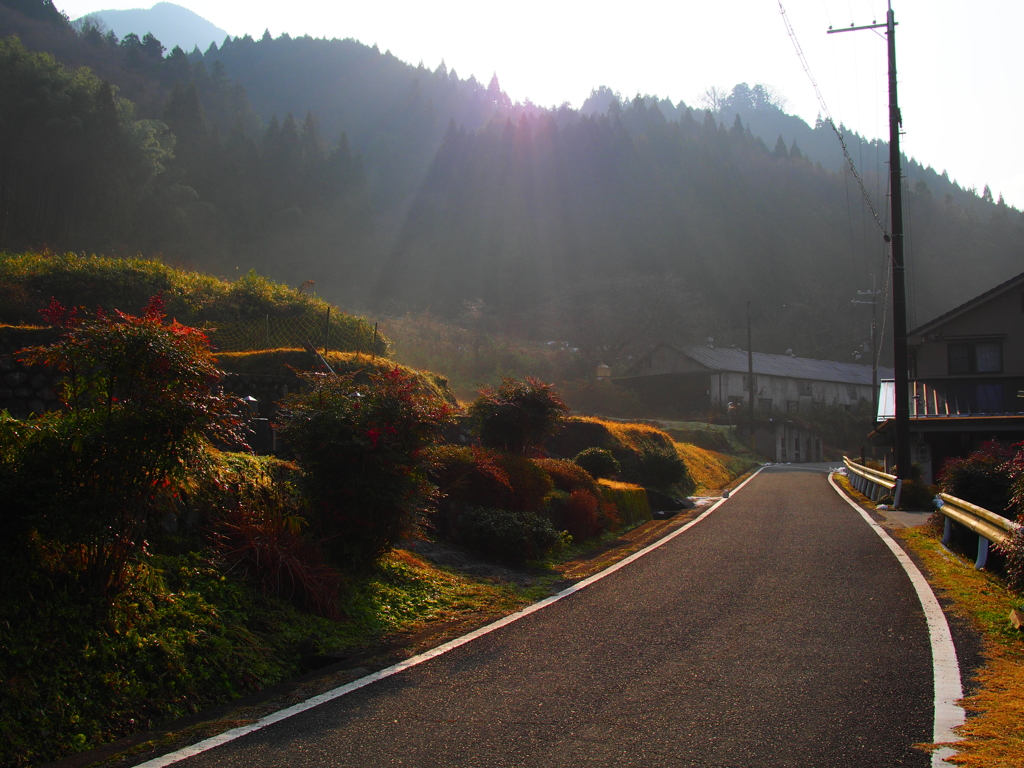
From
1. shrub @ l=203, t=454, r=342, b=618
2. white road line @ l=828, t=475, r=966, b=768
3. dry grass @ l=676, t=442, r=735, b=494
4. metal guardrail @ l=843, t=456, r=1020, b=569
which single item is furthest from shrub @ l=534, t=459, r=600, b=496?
dry grass @ l=676, t=442, r=735, b=494

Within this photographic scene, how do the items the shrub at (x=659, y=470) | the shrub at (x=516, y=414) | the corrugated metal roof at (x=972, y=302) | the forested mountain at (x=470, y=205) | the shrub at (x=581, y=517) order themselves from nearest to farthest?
the shrub at (x=581, y=517) < the shrub at (x=516, y=414) < the shrub at (x=659, y=470) < the corrugated metal roof at (x=972, y=302) < the forested mountain at (x=470, y=205)

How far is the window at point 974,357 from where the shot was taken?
3041 centimetres

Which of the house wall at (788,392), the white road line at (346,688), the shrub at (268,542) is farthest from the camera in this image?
the house wall at (788,392)

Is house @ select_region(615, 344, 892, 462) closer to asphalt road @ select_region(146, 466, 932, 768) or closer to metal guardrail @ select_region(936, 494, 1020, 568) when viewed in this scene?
metal guardrail @ select_region(936, 494, 1020, 568)

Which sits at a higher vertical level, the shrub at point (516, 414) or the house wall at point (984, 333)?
the house wall at point (984, 333)

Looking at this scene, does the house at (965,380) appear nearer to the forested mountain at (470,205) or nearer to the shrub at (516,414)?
the shrub at (516,414)

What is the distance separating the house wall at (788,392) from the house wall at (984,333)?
2849 centimetres

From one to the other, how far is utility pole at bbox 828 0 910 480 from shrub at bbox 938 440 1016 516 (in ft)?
15.5

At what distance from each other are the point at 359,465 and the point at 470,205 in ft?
319

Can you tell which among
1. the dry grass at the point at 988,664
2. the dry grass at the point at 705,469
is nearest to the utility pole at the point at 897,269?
the dry grass at the point at 705,469

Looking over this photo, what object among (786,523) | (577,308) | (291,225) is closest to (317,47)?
(291,225)

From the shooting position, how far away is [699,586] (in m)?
8.77

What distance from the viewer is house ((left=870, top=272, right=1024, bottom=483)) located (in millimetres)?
27438

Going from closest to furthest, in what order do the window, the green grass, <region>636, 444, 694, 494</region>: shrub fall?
the green grass
<region>636, 444, 694, 494</region>: shrub
the window
